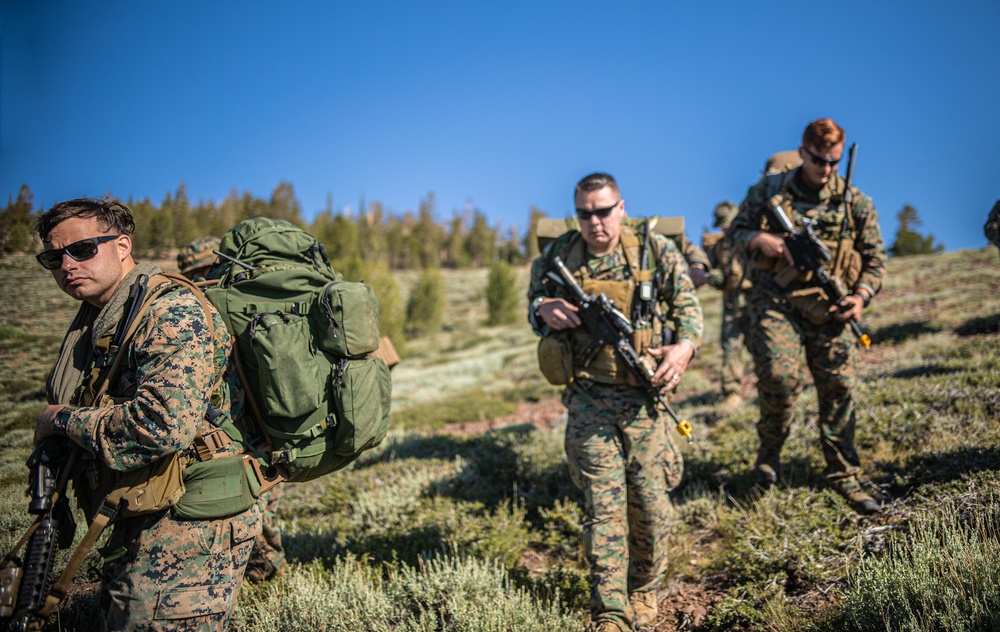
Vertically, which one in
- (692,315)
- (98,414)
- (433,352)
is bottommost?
(433,352)

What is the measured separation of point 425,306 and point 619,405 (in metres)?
35.7

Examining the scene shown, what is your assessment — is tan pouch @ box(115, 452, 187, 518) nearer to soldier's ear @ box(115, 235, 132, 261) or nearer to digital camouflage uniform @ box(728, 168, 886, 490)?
soldier's ear @ box(115, 235, 132, 261)

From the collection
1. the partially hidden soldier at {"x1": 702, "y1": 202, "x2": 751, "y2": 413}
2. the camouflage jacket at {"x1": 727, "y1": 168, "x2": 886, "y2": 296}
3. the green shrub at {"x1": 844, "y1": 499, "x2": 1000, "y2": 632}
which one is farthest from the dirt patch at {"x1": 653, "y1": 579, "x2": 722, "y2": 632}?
the partially hidden soldier at {"x1": 702, "y1": 202, "x2": 751, "y2": 413}

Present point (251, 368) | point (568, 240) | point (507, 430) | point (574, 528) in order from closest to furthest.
Answer: point (251, 368), point (568, 240), point (574, 528), point (507, 430)

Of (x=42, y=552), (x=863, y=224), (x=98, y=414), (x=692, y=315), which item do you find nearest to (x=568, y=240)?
(x=692, y=315)

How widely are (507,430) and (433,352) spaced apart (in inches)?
831

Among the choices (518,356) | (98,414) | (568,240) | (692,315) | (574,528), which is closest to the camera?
(98,414)

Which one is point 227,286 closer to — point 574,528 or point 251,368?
point 251,368

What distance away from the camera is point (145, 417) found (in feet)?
7.04

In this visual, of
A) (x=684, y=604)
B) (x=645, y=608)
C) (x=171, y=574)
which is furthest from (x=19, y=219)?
(x=684, y=604)

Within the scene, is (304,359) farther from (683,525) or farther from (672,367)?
(683,525)

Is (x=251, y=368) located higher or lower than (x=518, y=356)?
higher

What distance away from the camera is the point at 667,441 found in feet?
11.9

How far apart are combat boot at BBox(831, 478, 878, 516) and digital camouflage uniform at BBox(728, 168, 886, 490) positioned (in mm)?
14
